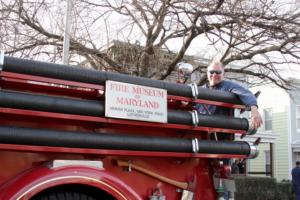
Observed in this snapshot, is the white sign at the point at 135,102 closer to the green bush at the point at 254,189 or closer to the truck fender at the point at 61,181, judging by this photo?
the truck fender at the point at 61,181

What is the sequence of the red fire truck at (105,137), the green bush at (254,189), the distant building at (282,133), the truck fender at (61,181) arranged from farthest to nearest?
the distant building at (282,133)
the green bush at (254,189)
the red fire truck at (105,137)
the truck fender at (61,181)

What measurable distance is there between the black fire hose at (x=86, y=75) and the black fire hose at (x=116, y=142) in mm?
393

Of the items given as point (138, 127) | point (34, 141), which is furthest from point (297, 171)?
point (34, 141)

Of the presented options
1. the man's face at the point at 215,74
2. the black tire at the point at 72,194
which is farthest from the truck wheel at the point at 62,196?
the man's face at the point at 215,74

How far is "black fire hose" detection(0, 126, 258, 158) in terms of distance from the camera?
3.13 metres

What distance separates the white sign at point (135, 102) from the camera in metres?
3.58

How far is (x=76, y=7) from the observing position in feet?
33.8

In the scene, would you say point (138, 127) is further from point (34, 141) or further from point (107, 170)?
point (34, 141)

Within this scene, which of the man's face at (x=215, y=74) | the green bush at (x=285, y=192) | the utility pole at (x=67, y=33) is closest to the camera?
the man's face at (x=215, y=74)

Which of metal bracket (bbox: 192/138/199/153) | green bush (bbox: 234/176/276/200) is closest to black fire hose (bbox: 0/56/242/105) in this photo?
metal bracket (bbox: 192/138/199/153)

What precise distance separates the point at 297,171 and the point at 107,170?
1164 cm

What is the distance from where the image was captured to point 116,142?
3.54m

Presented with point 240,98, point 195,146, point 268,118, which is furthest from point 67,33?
point 268,118

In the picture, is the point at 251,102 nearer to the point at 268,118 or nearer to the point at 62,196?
the point at 62,196
